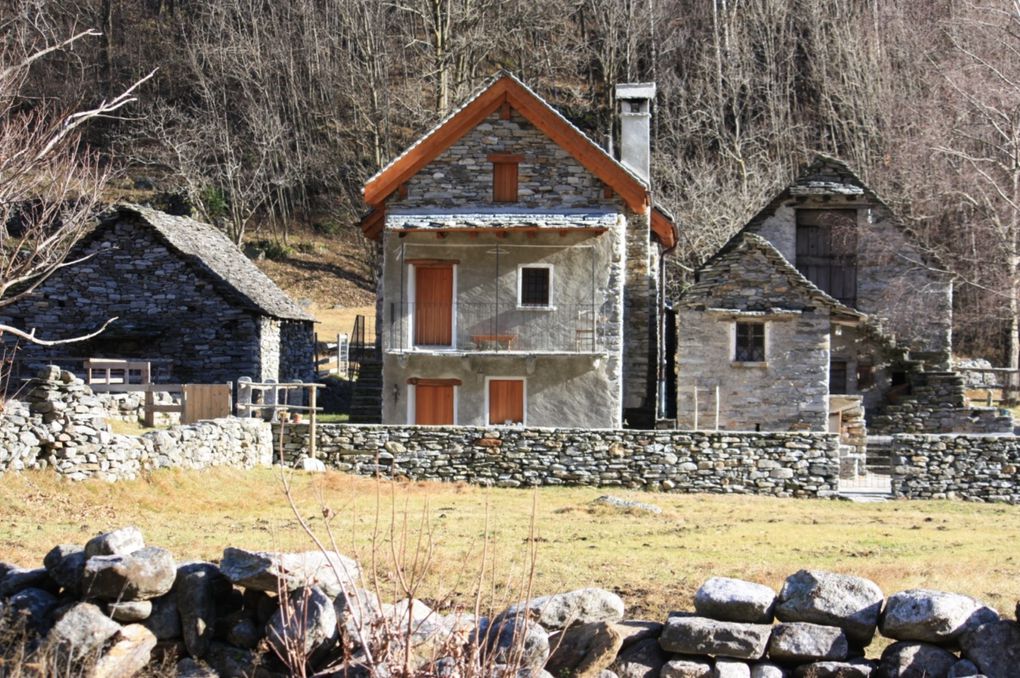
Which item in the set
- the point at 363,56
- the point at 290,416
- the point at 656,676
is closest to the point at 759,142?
the point at 363,56

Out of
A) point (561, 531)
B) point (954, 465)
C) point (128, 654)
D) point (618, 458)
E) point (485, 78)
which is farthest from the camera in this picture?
point (485, 78)

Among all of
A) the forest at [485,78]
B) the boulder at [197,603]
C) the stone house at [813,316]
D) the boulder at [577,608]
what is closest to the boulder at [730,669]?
the boulder at [577,608]

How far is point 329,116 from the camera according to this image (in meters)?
71.6

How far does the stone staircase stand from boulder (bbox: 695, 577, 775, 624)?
23.0 meters

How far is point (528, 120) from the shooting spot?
30516 mm

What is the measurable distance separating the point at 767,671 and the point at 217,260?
98.5 ft

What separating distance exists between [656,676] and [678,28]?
66.9 metres

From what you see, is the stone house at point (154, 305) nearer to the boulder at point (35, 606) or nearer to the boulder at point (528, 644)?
the boulder at point (35, 606)

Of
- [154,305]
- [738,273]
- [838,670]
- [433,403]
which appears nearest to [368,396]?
[433,403]

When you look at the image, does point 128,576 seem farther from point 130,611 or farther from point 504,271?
point 504,271

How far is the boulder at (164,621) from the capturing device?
1024 cm

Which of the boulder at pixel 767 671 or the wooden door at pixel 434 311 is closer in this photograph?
the boulder at pixel 767 671

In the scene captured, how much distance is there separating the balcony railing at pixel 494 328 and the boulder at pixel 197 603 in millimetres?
19577

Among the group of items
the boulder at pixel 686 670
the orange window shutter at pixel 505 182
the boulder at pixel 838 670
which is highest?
the orange window shutter at pixel 505 182
